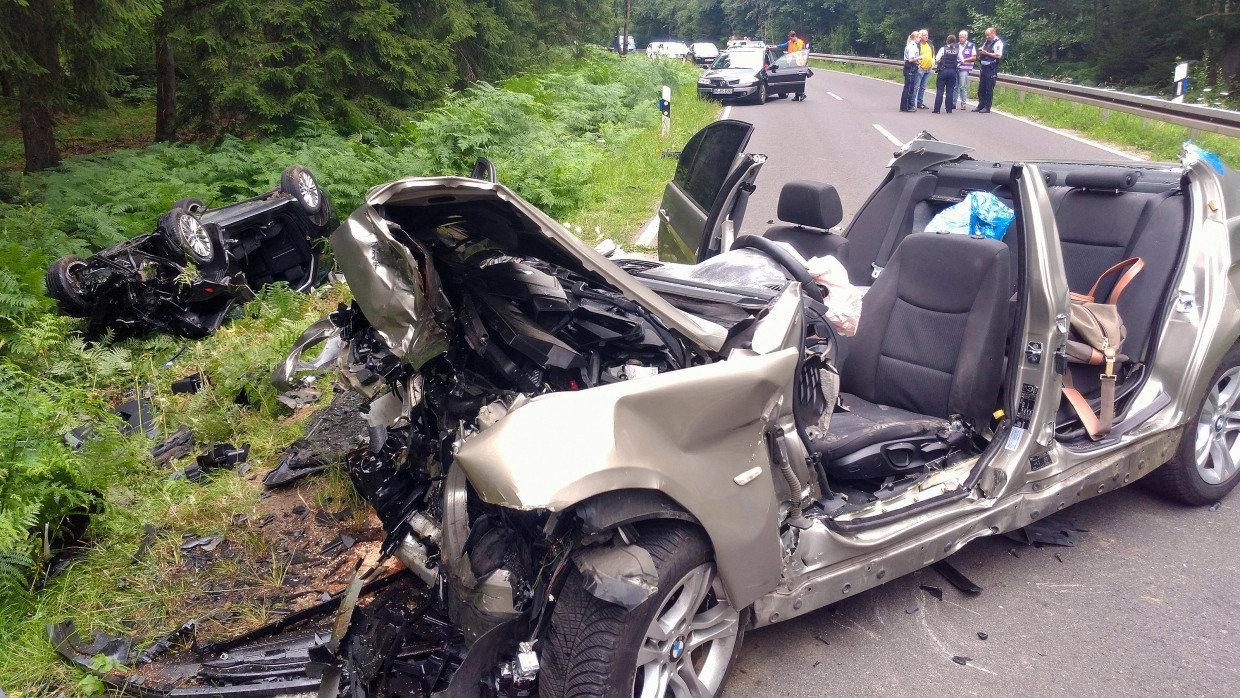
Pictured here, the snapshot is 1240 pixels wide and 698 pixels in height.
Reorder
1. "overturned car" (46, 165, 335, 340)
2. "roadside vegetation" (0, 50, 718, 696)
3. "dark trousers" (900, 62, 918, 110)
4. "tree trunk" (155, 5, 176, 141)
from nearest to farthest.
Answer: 1. "roadside vegetation" (0, 50, 718, 696)
2. "overturned car" (46, 165, 335, 340)
3. "tree trunk" (155, 5, 176, 141)
4. "dark trousers" (900, 62, 918, 110)

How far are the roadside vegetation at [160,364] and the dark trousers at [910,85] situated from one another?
9.41 m

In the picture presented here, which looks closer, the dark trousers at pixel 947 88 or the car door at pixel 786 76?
the dark trousers at pixel 947 88

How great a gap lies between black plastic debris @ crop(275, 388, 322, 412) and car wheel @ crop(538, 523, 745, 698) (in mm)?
3624

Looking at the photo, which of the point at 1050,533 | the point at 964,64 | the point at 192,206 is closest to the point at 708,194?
the point at 1050,533

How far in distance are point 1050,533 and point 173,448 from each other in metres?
5.12

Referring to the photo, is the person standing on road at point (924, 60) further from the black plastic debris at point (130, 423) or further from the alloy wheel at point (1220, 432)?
the black plastic debris at point (130, 423)

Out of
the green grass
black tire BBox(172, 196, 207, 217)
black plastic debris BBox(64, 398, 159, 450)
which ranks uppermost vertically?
the green grass

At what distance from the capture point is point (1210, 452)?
407 centimetres

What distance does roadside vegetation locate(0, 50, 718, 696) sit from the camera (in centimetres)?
355

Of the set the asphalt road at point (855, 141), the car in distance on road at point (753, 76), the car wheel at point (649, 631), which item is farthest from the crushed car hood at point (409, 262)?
the car in distance on road at point (753, 76)

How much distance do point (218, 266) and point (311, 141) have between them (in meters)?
5.10

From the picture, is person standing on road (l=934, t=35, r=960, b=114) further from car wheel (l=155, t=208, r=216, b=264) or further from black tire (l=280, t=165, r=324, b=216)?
car wheel (l=155, t=208, r=216, b=264)

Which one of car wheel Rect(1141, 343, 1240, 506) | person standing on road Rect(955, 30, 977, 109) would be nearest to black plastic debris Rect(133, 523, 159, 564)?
car wheel Rect(1141, 343, 1240, 506)

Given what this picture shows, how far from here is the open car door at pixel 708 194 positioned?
4.96 metres
